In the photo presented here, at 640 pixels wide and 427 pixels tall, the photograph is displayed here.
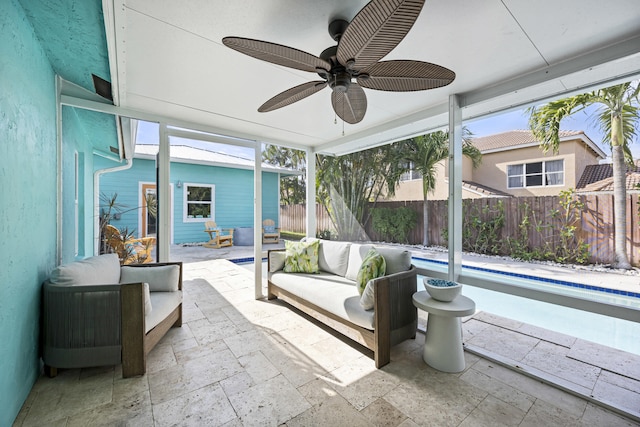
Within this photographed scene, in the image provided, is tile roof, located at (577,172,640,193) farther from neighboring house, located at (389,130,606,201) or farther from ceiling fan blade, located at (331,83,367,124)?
ceiling fan blade, located at (331,83,367,124)

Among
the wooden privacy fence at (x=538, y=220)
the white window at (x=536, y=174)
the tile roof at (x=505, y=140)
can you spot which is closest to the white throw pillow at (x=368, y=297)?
the wooden privacy fence at (x=538, y=220)

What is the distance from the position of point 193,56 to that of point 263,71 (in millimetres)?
535

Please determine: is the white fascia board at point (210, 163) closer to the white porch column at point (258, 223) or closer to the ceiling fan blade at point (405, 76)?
the white porch column at point (258, 223)

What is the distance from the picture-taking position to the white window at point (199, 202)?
8.55m

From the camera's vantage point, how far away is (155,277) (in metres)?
2.77

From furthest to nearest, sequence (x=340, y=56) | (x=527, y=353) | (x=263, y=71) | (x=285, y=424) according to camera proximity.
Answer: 1. (x=527, y=353)
2. (x=263, y=71)
3. (x=285, y=424)
4. (x=340, y=56)

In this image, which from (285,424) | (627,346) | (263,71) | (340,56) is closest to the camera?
(340,56)

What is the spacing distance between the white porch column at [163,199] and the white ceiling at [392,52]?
1.27 ft

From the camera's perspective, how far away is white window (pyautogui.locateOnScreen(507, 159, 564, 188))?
4.45 meters

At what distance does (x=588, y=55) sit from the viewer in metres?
1.96

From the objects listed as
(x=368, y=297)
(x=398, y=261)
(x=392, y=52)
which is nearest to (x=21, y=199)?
(x=368, y=297)

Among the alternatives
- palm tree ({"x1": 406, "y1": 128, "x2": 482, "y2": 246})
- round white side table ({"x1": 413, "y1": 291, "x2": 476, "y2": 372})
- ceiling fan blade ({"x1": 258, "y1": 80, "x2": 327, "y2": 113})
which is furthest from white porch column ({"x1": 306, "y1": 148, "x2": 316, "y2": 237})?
round white side table ({"x1": 413, "y1": 291, "x2": 476, "y2": 372})

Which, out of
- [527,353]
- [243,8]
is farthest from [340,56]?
[527,353]

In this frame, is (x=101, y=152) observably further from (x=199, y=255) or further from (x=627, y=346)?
(x=627, y=346)
